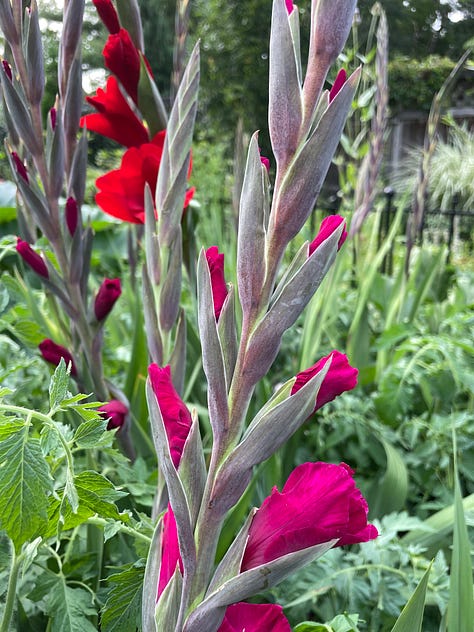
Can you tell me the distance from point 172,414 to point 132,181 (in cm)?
37

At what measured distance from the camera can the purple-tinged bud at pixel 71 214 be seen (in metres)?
0.59

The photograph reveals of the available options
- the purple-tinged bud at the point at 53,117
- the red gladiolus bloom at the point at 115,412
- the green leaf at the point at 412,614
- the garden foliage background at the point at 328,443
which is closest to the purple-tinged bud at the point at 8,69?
the purple-tinged bud at the point at 53,117

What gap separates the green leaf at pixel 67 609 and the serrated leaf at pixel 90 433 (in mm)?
149

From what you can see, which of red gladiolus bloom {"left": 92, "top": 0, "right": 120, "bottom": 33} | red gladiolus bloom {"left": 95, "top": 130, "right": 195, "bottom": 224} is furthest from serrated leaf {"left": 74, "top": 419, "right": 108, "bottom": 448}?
red gladiolus bloom {"left": 92, "top": 0, "right": 120, "bottom": 33}

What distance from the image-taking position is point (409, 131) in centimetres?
545

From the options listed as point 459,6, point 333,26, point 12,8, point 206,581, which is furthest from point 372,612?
point 459,6

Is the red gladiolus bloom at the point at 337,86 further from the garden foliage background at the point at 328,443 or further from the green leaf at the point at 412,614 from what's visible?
the green leaf at the point at 412,614

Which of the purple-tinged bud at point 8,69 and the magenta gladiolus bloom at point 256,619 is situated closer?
the magenta gladiolus bloom at point 256,619

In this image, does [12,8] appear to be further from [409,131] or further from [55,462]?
[409,131]

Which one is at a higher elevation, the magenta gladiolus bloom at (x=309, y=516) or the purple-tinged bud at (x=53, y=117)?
the purple-tinged bud at (x=53, y=117)

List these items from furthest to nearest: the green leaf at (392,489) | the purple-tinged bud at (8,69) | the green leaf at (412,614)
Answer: the green leaf at (392,489) < the purple-tinged bud at (8,69) < the green leaf at (412,614)

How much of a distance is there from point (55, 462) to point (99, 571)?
158mm

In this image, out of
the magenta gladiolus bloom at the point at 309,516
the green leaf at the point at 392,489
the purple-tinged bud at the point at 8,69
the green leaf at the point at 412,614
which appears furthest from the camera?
the green leaf at the point at 392,489

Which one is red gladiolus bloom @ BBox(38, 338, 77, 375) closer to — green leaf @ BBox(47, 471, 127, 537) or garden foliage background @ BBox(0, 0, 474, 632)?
garden foliage background @ BBox(0, 0, 474, 632)
